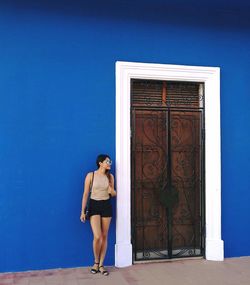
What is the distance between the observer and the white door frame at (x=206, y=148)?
551cm

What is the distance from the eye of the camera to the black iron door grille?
5.79 meters

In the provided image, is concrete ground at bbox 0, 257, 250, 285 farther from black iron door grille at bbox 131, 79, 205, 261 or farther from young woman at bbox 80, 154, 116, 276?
black iron door grille at bbox 131, 79, 205, 261

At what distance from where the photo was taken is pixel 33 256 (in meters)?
5.23

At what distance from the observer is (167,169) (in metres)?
5.87

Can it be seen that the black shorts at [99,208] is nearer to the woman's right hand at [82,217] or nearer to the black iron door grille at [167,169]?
the woman's right hand at [82,217]

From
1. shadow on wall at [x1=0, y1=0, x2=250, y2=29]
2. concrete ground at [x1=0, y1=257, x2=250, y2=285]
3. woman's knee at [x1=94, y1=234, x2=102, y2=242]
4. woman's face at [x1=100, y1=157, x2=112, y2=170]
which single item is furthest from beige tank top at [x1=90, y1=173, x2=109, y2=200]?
shadow on wall at [x1=0, y1=0, x2=250, y2=29]

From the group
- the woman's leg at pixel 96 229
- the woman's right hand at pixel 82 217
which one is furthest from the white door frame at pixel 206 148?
the woman's right hand at pixel 82 217

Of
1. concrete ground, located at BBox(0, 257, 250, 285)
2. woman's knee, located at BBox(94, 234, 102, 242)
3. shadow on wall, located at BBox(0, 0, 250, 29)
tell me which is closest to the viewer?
concrete ground, located at BBox(0, 257, 250, 285)

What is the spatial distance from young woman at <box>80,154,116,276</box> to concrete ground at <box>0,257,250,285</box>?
247mm

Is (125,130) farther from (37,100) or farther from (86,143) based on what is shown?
(37,100)

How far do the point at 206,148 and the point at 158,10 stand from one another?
2316 millimetres

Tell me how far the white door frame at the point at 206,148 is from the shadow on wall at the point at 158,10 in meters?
0.77

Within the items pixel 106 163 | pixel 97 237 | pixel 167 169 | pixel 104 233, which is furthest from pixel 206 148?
pixel 97 237

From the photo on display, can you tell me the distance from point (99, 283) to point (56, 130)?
2.19 metres
